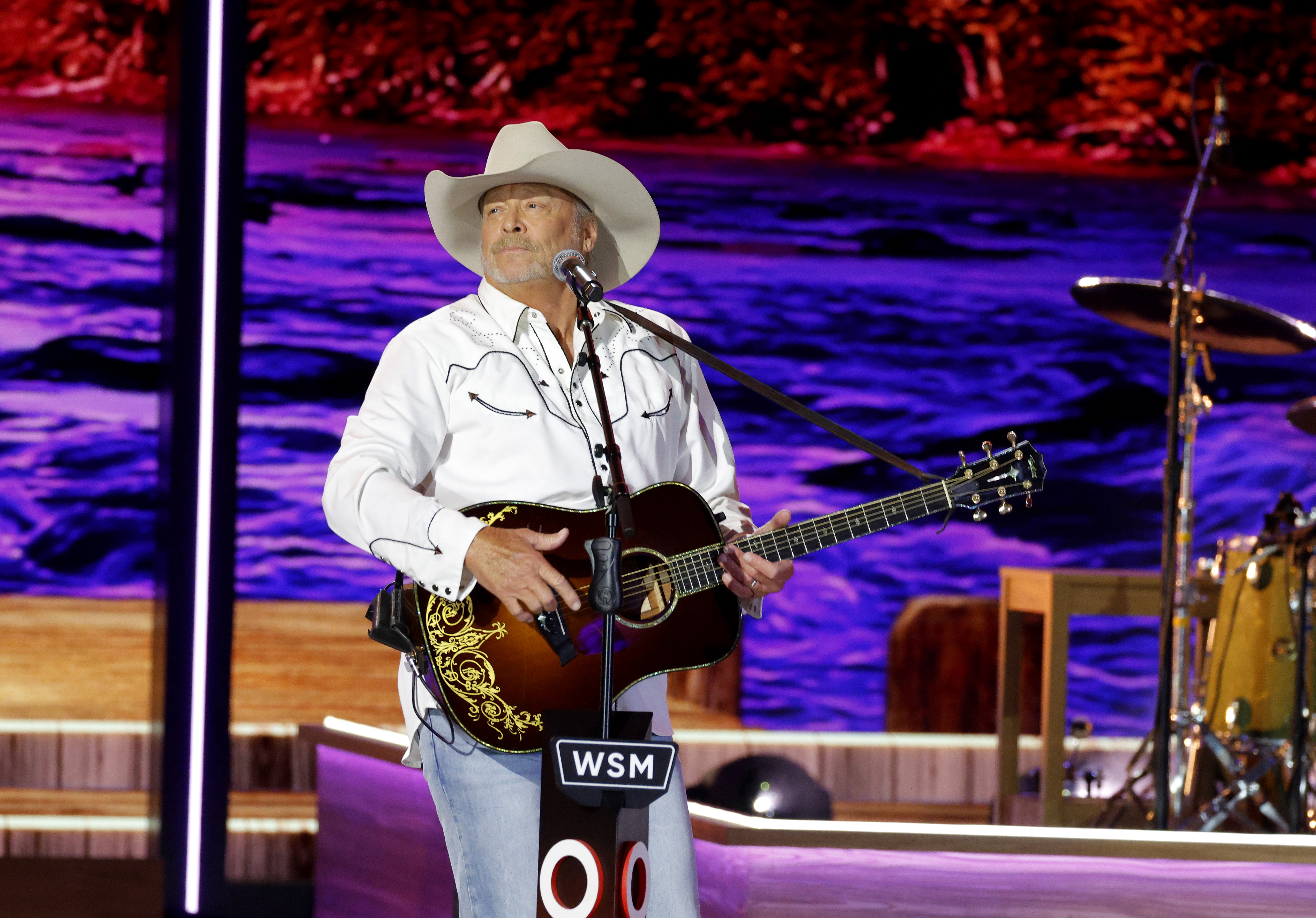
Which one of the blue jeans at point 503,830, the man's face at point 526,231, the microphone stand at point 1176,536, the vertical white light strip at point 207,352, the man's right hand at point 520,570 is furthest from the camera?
the vertical white light strip at point 207,352

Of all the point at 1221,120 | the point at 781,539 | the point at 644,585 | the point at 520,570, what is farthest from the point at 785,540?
the point at 1221,120

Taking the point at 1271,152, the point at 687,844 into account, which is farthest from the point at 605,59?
the point at 687,844

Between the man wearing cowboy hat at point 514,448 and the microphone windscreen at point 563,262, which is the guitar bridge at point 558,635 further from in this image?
the microphone windscreen at point 563,262

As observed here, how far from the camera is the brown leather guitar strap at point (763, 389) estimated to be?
212cm

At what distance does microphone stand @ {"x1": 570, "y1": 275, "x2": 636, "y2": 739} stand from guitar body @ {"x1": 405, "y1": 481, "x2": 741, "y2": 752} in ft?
0.19

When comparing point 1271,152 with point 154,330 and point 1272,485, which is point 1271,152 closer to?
point 1272,485

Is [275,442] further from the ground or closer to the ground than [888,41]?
closer to the ground

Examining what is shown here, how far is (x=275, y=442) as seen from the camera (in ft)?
17.0

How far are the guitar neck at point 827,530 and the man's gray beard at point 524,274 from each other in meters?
0.49

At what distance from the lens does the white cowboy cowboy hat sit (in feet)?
7.45

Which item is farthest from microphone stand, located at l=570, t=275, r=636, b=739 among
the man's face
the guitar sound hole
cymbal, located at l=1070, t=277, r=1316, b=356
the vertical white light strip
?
cymbal, located at l=1070, t=277, r=1316, b=356

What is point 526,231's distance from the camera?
226 cm

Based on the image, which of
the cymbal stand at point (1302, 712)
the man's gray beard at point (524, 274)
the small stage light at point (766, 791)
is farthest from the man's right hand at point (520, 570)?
the cymbal stand at point (1302, 712)

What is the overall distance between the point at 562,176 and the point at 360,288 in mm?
3153
